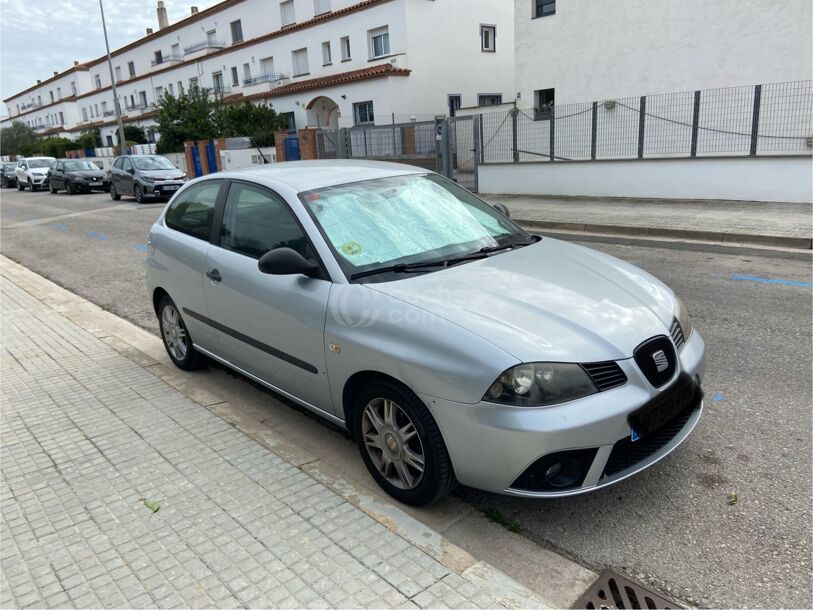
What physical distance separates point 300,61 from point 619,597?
122 ft

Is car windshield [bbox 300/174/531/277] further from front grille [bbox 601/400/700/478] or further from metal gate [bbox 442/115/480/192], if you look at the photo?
metal gate [bbox 442/115/480/192]

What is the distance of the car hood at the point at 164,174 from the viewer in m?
21.6

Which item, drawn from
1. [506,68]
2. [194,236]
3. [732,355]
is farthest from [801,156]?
[506,68]

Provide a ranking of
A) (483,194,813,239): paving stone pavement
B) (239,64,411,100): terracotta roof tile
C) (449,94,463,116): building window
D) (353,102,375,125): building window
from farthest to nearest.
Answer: (449,94,463,116): building window
(353,102,375,125): building window
(239,64,411,100): terracotta roof tile
(483,194,813,239): paving stone pavement

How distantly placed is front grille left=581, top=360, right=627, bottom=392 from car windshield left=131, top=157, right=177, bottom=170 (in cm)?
2272

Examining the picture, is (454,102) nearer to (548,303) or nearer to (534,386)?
(548,303)

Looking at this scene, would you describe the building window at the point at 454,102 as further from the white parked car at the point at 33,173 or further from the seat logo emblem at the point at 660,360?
the seat logo emblem at the point at 660,360

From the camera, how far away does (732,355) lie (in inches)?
192

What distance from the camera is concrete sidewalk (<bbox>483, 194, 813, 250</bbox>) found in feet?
32.3

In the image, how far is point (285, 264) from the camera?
3328 millimetres

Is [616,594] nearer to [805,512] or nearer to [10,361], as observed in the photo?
[805,512]

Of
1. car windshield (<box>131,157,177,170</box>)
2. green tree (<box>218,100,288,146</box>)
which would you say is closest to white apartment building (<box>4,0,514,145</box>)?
green tree (<box>218,100,288,146</box>)

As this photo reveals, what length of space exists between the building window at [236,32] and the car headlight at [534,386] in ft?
144

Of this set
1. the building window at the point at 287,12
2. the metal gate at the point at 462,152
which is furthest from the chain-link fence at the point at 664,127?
the building window at the point at 287,12
